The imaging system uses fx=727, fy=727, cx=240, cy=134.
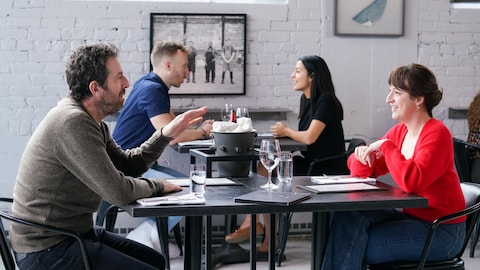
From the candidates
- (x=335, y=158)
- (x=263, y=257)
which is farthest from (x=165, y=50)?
(x=263, y=257)

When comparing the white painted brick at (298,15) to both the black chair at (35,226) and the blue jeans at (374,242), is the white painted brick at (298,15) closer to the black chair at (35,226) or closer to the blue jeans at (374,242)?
the blue jeans at (374,242)

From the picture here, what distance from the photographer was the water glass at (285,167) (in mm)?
3025

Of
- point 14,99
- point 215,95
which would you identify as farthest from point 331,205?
point 14,99

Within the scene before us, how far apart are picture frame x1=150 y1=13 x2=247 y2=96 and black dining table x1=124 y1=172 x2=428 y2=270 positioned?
2238 millimetres

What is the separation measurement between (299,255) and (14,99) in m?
2.32

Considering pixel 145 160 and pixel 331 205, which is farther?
pixel 145 160

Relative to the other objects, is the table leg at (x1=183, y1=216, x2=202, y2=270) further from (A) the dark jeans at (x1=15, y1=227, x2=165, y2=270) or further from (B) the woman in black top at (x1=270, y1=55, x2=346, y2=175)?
(B) the woman in black top at (x1=270, y1=55, x2=346, y2=175)

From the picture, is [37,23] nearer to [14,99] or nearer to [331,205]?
[14,99]

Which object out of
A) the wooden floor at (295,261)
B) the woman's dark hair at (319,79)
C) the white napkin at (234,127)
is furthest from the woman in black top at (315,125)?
the white napkin at (234,127)

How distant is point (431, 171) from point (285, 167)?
1.96ft

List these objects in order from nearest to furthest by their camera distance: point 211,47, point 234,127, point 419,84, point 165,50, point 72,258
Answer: point 72,258
point 419,84
point 234,127
point 165,50
point 211,47

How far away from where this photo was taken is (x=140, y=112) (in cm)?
474

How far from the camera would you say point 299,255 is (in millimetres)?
5055

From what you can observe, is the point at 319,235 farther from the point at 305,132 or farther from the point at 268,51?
the point at 268,51
